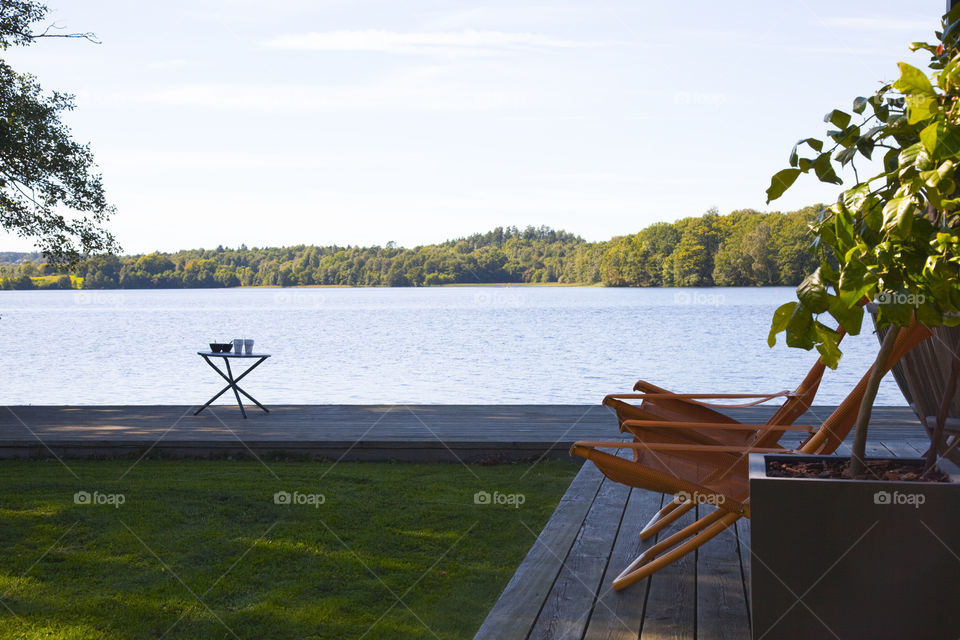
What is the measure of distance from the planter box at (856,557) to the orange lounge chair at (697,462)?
36 cm

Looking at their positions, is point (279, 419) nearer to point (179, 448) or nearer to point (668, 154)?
point (179, 448)

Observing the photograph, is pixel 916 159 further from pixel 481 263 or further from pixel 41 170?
pixel 481 263

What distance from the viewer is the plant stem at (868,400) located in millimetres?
1779

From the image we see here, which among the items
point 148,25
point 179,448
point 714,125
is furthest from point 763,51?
point 179,448

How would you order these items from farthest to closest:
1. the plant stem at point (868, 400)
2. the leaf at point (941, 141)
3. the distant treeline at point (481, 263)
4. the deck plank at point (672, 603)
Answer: the distant treeline at point (481, 263) < the deck plank at point (672, 603) < the plant stem at point (868, 400) < the leaf at point (941, 141)

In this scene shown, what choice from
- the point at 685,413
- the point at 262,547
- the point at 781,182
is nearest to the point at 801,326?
the point at 781,182

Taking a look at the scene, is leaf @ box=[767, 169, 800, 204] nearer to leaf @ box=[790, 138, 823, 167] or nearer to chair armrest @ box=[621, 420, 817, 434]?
leaf @ box=[790, 138, 823, 167]

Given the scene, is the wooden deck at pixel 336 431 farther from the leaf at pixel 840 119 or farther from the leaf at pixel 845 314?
the leaf at pixel 845 314

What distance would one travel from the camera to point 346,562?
10.8 ft

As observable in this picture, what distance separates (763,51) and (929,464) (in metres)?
22.3

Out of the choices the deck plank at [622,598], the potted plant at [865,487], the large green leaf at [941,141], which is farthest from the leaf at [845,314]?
the deck plank at [622,598]

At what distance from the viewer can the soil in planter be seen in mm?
1835

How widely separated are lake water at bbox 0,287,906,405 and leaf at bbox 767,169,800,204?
0.72 meters

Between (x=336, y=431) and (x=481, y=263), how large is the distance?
→ 39406mm
